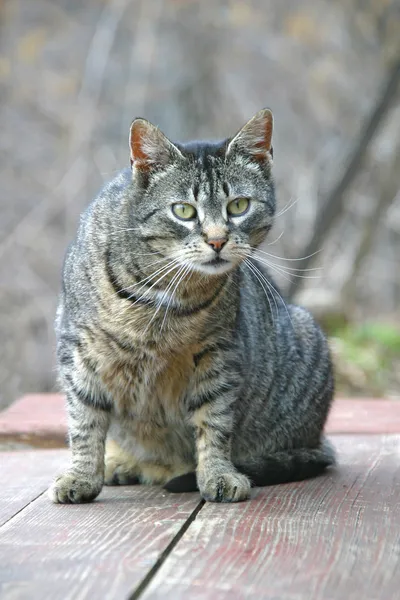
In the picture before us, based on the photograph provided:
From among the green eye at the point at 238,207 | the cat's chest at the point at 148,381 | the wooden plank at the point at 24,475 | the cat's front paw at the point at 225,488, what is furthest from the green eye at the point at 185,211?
the wooden plank at the point at 24,475

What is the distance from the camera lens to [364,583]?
1.90 meters

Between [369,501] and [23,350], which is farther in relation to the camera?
[23,350]

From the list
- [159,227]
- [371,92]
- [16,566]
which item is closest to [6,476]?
[159,227]

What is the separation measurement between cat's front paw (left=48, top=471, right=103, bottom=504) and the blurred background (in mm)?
3351

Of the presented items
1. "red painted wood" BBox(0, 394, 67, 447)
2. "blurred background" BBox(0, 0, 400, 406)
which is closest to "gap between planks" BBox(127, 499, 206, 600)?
"red painted wood" BBox(0, 394, 67, 447)

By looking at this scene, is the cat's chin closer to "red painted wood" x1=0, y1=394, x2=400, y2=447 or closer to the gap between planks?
the gap between planks

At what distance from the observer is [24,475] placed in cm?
329

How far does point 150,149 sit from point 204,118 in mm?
4429

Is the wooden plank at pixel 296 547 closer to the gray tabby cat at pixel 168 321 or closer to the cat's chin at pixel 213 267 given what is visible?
the gray tabby cat at pixel 168 321

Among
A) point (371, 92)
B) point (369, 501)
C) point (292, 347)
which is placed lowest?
point (369, 501)

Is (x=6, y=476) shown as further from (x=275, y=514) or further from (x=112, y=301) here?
(x=275, y=514)

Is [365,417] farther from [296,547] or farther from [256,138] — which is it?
[296,547]

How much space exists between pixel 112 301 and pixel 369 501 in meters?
0.99

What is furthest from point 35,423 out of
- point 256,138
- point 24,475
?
point 256,138
